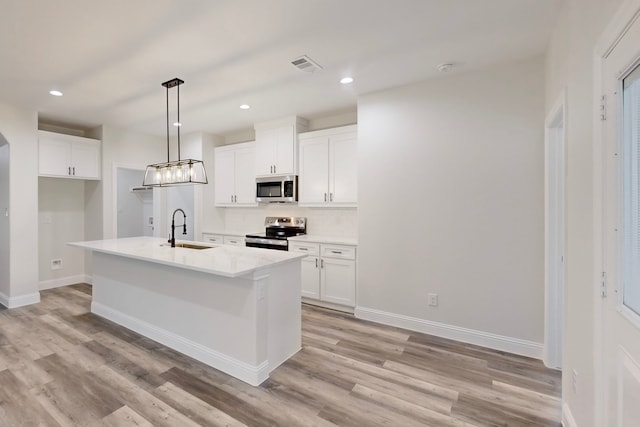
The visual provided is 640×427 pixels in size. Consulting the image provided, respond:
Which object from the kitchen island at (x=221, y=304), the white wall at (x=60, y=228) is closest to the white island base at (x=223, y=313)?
the kitchen island at (x=221, y=304)

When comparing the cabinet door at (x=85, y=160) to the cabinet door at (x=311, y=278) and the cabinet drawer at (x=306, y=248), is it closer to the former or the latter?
the cabinet drawer at (x=306, y=248)

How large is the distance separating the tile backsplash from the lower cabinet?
A: 0.60 metres

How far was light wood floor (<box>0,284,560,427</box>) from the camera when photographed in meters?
1.96

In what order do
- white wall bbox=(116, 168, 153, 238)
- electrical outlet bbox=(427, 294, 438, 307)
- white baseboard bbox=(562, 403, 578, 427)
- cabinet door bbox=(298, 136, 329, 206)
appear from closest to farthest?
1. white baseboard bbox=(562, 403, 578, 427)
2. electrical outlet bbox=(427, 294, 438, 307)
3. cabinet door bbox=(298, 136, 329, 206)
4. white wall bbox=(116, 168, 153, 238)

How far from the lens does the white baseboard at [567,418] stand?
174 cm

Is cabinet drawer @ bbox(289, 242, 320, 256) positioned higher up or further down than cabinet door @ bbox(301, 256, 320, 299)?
higher up

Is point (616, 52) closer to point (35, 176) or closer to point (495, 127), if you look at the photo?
point (495, 127)

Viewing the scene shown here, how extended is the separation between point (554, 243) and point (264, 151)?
380 centimetres

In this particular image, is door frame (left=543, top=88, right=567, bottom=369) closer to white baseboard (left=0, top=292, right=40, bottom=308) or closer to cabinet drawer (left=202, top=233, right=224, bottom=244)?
cabinet drawer (left=202, top=233, right=224, bottom=244)

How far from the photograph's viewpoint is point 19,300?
4.10 metres

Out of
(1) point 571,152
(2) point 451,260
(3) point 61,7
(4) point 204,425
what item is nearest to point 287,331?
(4) point 204,425

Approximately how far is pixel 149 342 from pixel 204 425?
58.5 inches

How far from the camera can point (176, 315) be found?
286cm

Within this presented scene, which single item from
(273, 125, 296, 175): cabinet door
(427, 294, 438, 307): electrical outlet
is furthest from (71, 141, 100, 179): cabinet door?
(427, 294, 438, 307): electrical outlet
